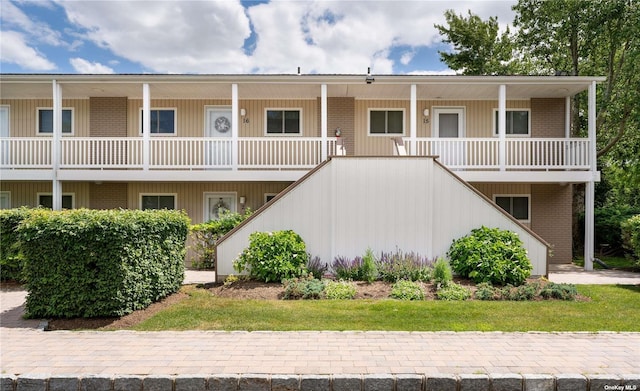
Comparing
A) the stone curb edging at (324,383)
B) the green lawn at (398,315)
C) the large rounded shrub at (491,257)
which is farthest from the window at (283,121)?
the stone curb edging at (324,383)

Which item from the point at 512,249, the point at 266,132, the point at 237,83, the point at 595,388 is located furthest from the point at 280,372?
the point at 266,132

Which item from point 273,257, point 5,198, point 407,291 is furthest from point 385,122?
point 5,198

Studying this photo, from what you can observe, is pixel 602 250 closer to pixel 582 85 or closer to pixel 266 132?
pixel 582 85

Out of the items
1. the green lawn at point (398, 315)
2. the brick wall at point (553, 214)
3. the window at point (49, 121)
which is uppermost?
Result: the window at point (49, 121)

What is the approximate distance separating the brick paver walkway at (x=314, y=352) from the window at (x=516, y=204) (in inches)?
352

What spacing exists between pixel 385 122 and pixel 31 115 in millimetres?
13267

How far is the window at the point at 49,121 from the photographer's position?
14719 mm

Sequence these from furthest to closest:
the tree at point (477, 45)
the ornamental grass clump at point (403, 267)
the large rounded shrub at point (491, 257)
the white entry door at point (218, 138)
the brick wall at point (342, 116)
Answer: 1. the tree at point (477, 45)
2. the brick wall at point (342, 116)
3. the white entry door at point (218, 138)
4. the ornamental grass clump at point (403, 267)
5. the large rounded shrub at point (491, 257)

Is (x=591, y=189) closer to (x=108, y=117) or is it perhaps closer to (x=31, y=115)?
(x=108, y=117)

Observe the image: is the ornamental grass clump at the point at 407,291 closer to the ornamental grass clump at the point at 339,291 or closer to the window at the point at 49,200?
the ornamental grass clump at the point at 339,291

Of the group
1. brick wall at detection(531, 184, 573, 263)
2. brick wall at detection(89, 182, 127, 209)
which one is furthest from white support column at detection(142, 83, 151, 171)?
brick wall at detection(531, 184, 573, 263)

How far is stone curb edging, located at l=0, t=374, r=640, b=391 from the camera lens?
4246 millimetres

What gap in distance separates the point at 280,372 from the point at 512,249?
21.8 feet

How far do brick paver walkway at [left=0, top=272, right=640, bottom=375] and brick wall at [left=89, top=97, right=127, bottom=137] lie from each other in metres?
10.0
